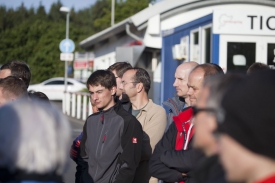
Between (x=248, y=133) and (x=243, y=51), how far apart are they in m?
9.82

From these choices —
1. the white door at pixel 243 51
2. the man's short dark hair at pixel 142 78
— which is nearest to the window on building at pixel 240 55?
the white door at pixel 243 51

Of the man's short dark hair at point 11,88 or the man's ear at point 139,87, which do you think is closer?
the man's short dark hair at point 11,88

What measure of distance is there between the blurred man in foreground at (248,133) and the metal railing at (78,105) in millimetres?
18846

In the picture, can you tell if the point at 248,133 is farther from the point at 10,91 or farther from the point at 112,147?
the point at 112,147

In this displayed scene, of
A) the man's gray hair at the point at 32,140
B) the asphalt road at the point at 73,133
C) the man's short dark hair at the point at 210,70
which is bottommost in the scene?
the asphalt road at the point at 73,133

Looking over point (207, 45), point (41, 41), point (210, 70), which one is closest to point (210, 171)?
point (210, 70)

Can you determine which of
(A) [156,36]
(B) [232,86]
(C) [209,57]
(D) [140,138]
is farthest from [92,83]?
(A) [156,36]

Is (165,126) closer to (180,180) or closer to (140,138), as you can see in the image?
A: (140,138)

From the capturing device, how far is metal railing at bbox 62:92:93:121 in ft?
71.1

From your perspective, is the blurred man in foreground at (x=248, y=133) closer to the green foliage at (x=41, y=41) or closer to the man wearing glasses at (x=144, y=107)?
the man wearing glasses at (x=144, y=107)

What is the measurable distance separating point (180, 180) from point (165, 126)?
1715mm

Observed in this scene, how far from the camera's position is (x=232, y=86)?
1845 mm

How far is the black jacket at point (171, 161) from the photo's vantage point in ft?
13.0

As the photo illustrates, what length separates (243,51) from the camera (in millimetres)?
11391
